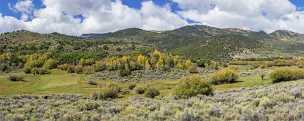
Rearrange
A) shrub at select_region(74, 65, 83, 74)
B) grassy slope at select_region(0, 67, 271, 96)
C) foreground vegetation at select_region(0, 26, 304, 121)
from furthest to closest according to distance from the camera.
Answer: shrub at select_region(74, 65, 83, 74)
grassy slope at select_region(0, 67, 271, 96)
foreground vegetation at select_region(0, 26, 304, 121)

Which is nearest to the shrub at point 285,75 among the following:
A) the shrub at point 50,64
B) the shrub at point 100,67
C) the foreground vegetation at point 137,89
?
the foreground vegetation at point 137,89

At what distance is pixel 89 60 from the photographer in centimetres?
13762

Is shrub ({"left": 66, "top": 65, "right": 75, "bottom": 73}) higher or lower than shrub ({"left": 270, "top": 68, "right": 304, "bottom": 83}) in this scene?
lower

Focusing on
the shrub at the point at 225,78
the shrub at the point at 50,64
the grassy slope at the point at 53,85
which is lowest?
the grassy slope at the point at 53,85

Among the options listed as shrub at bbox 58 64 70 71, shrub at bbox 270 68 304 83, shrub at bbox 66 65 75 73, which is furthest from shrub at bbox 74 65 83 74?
shrub at bbox 270 68 304 83

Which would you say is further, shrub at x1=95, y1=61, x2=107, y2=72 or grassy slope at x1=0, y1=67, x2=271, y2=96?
shrub at x1=95, y1=61, x2=107, y2=72

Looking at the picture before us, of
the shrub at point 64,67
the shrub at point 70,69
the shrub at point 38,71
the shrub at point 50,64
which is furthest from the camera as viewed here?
the shrub at point 50,64

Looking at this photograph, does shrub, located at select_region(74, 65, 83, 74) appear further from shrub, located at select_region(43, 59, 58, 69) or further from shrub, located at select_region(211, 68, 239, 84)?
shrub, located at select_region(211, 68, 239, 84)

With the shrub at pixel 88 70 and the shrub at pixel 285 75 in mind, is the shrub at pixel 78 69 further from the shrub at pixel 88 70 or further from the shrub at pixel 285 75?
the shrub at pixel 285 75

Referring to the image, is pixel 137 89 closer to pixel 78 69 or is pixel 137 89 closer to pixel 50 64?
pixel 78 69

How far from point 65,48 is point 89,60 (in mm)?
52934

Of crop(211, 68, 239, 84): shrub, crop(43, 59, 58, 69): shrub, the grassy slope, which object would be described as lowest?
the grassy slope

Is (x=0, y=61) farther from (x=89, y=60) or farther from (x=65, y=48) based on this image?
(x=65, y=48)

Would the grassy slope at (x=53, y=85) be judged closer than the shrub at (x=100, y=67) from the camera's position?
Yes
